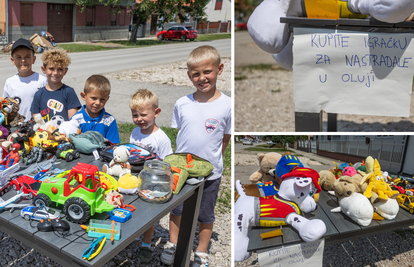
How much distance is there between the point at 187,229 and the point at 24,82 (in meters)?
2.08

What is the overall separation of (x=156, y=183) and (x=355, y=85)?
4.66ft

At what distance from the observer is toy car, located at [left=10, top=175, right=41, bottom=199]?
5.18 ft

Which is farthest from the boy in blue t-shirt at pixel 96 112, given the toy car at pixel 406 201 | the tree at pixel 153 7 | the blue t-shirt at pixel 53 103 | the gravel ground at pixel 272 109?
the tree at pixel 153 7

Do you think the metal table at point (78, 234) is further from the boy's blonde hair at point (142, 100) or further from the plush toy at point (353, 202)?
the plush toy at point (353, 202)

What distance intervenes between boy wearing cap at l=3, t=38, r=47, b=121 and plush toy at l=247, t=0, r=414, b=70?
208 cm

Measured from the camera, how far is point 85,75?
10508 millimetres

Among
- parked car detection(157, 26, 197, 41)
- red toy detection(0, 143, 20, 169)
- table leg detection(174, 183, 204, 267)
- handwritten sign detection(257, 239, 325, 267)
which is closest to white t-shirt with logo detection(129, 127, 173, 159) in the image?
table leg detection(174, 183, 204, 267)

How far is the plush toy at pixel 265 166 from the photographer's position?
258cm

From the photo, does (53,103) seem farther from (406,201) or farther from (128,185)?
(406,201)

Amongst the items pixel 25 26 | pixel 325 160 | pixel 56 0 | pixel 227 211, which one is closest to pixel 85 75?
pixel 227 211

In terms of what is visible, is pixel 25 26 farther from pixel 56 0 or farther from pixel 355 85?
pixel 355 85

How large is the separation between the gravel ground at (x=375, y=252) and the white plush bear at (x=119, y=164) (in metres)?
1.61

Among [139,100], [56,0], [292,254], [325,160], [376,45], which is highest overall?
[56,0]

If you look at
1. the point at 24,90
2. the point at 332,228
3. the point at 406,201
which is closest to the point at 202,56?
the point at 332,228
